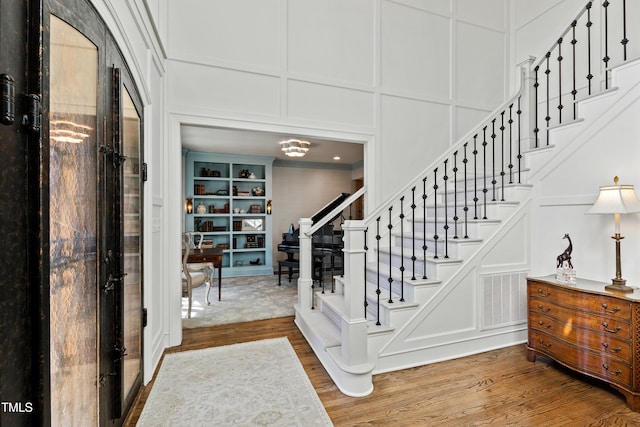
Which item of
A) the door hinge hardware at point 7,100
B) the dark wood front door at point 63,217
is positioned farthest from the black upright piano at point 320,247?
the door hinge hardware at point 7,100

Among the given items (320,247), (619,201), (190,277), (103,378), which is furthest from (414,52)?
(103,378)

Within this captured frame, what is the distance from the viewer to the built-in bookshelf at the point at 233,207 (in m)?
6.34

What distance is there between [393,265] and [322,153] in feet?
12.7

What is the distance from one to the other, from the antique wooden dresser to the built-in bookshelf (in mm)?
5040

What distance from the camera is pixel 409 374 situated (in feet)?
7.84

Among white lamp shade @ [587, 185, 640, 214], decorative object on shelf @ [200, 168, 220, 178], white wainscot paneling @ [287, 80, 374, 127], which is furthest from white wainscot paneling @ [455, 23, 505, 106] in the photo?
decorative object on shelf @ [200, 168, 220, 178]

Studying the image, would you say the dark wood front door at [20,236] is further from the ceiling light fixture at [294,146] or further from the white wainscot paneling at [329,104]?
the ceiling light fixture at [294,146]

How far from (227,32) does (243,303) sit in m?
3.46

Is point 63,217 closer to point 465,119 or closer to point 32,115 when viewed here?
point 32,115

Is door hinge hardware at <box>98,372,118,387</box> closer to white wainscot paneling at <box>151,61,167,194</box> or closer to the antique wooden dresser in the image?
white wainscot paneling at <box>151,61,167,194</box>

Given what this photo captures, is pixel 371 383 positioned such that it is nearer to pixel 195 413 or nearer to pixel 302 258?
pixel 195 413

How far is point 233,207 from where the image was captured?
677 centimetres

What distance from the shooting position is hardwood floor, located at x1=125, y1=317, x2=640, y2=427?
1.86 meters

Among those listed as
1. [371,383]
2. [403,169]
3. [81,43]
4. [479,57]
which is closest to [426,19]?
[479,57]
